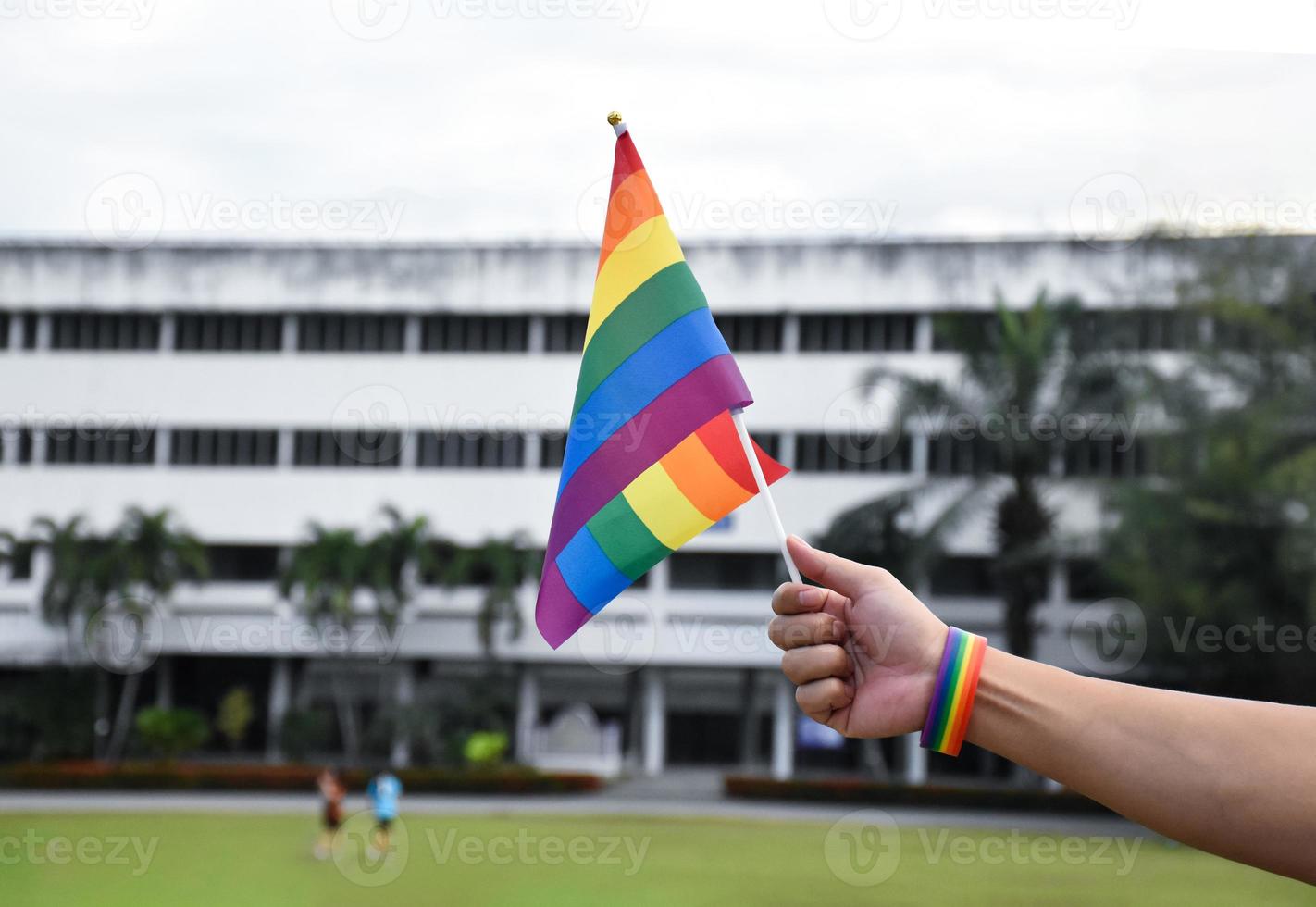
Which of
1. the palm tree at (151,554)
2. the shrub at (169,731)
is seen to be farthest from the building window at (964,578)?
the shrub at (169,731)

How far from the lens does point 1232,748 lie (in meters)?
1.78

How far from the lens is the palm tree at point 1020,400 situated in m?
23.7

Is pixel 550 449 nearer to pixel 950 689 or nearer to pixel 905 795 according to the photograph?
pixel 905 795

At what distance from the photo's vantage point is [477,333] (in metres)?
30.7

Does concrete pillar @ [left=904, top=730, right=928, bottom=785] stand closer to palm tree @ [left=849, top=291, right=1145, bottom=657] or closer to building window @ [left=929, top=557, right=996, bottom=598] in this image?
building window @ [left=929, top=557, right=996, bottom=598]

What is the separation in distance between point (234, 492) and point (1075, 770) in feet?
98.9

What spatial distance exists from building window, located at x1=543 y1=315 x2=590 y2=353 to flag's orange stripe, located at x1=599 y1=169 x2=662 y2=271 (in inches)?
1074

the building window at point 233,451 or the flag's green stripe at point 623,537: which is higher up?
the building window at point 233,451

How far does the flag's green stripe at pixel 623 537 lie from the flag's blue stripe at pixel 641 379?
0.12m

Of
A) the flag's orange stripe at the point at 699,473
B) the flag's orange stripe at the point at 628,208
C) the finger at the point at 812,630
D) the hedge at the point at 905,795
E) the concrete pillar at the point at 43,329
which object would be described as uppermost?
the concrete pillar at the point at 43,329

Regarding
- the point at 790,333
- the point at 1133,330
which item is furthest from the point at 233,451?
the point at 1133,330

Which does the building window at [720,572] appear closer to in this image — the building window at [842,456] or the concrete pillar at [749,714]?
the concrete pillar at [749,714]

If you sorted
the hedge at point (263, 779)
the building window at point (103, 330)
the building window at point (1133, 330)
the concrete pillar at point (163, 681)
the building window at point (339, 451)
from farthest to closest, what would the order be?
the building window at point (103, 330), the concrete pillar at point (163, 681), the building window at point (339, 451), the hedge at point (263, 779), the building window at point (1133, 330)

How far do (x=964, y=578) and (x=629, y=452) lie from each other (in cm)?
2802
